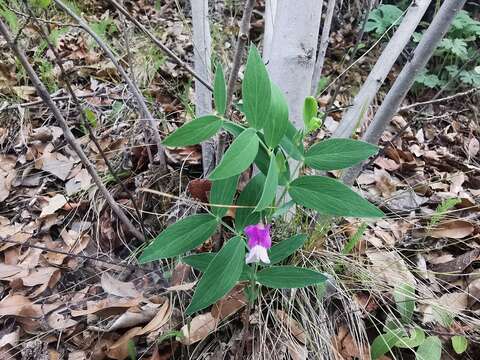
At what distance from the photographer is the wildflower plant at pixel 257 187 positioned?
0.67 metres

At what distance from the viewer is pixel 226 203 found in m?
0.79

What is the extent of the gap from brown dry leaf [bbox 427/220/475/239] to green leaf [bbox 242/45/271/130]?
2.89ft

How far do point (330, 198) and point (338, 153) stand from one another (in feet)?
0.28

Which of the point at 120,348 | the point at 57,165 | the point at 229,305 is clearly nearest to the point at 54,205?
the point at 57,165

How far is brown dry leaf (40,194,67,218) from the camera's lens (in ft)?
4.60

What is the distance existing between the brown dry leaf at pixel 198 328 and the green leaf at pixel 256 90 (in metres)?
0.58

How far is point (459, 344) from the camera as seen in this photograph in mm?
1050

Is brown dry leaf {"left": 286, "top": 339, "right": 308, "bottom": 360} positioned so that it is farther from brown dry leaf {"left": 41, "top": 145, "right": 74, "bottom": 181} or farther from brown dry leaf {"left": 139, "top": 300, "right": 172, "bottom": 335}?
brown dry leaf {"left": 41, "top": 145, "right": 74, "bottom": 181}

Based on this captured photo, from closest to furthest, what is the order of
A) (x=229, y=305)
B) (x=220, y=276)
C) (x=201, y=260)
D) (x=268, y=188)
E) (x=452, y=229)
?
1. (x=268, y=188)
2. (x=220, y=276)
3. (x=201, y=260)
4. (x=229, y=305)
5. (x=452, y=229)

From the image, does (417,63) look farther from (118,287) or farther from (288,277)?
(118,287)

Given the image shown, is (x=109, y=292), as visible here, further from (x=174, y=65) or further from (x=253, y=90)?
(x=174, y=65)

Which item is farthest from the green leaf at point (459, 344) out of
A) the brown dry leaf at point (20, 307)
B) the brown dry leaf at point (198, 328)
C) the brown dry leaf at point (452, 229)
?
the brown dry leaf at point (20, 307)

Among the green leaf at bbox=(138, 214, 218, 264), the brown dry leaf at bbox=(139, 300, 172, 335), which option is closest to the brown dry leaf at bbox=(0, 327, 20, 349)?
the brown dry leaf at bbox=(139, 300, 172, 335)

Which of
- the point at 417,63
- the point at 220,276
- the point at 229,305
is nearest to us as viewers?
the point at 220,276
